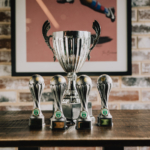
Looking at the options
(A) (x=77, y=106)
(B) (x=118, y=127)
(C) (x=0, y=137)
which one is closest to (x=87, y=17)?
(A) (x=77, y=106)

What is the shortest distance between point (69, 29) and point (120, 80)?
46cm

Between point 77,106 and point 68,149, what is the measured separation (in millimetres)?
686

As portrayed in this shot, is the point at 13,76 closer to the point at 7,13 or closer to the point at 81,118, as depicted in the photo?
the point at 7,13

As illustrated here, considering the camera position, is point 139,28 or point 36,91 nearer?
point 36,91

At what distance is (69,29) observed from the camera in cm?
132

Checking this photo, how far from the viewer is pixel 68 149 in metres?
1.39

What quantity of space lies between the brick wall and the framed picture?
0.05m

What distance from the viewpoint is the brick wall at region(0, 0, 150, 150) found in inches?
52.6

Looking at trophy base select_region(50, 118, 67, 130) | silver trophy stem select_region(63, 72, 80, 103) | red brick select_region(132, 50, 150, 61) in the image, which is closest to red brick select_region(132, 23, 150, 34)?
red brick select_region(132, 50, 150, 61)

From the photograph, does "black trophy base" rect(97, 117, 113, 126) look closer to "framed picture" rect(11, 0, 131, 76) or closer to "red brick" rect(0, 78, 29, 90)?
"framed picture" rect(11, 0, 131, 76)

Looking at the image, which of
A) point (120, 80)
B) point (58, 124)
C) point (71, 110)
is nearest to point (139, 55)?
point (120, 80)

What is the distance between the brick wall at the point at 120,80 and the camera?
134 centimetres

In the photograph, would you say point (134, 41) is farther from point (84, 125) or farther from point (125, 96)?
point (84, 125)

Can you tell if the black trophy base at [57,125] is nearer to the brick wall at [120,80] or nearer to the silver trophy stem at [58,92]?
the silver trophy stem at [58,92]
